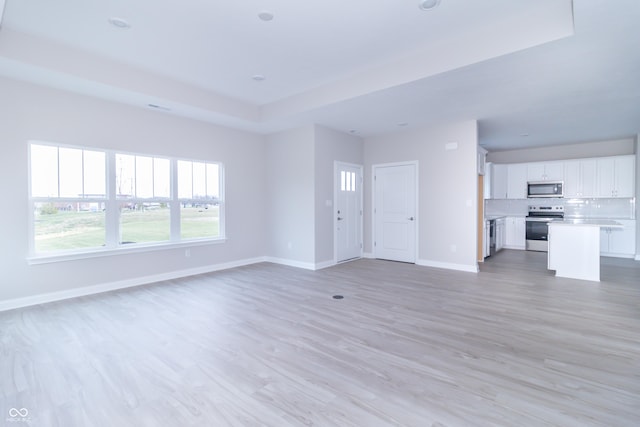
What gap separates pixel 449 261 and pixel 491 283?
1.09m

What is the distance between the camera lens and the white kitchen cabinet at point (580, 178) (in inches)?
279

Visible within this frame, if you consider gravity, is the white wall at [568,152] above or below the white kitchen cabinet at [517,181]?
above

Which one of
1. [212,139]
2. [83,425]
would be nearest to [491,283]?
[83,425]

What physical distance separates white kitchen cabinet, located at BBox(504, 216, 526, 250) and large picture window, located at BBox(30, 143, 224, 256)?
7.49 m

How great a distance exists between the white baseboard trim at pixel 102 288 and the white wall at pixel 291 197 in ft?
3.48

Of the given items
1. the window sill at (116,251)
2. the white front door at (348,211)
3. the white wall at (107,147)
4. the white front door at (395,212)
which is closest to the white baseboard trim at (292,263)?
the white wall at (107,147)

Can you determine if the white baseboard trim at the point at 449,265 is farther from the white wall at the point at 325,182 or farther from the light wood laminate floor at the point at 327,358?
the white wall at the point at 325,182

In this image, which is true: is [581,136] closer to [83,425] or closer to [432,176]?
[432,176]

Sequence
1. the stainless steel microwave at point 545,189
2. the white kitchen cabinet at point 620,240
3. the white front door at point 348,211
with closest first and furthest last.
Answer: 1. the white front door at point 348,211
2. the white kitchen cabinet at point 620,240
3. the stainless steel microwave at point 545,189

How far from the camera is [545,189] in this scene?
762cm

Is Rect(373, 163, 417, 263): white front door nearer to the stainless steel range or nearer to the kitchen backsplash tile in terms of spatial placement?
the stainless steel range

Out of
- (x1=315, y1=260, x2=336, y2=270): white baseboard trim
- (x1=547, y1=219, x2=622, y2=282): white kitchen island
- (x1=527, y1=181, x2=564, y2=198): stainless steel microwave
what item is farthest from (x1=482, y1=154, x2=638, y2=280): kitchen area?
(x1=315, y1=260, x2=336, y2=270): white baseboard trim

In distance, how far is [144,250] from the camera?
15.5 ft

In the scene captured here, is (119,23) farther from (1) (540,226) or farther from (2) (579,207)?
(2) (579,207)
